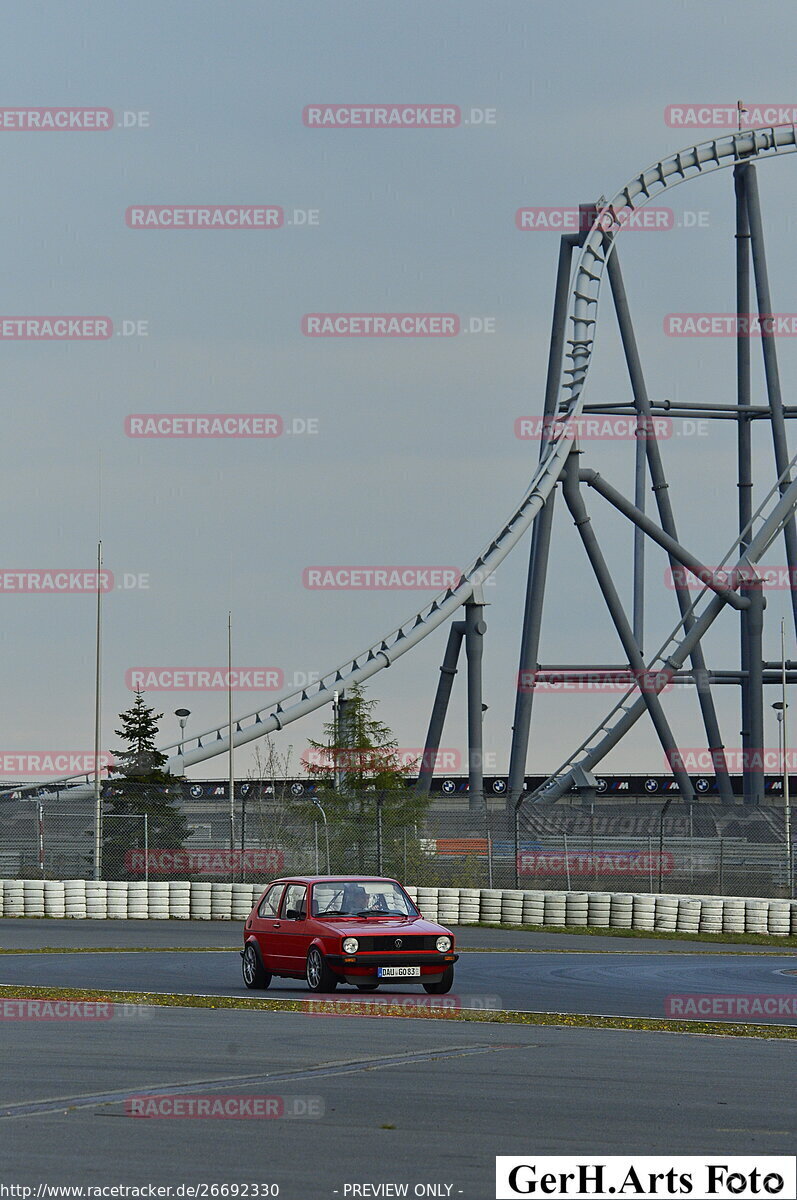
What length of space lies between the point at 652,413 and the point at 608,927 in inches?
1041

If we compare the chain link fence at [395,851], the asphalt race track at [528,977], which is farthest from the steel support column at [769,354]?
the asphalt race track at [528,977]

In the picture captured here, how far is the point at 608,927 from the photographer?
105ft

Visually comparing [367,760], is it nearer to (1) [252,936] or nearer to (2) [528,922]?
(2) [528,922]

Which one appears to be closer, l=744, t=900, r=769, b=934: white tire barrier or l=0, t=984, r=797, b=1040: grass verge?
l=0, t=984, r=797, b=1040: grass verge

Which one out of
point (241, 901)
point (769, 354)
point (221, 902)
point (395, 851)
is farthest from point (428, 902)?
point (769, 354)

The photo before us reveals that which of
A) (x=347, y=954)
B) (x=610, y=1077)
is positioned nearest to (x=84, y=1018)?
(x=347, y=954)

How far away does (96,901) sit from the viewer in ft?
113

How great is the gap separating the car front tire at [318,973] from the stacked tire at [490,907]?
1427cm

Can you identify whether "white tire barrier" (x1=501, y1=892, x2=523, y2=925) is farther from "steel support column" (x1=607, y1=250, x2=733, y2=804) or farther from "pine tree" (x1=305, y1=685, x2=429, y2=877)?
"steel support column" (x1=607, y1=250, x2=733, y2=804)

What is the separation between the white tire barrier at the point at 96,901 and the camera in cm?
3447

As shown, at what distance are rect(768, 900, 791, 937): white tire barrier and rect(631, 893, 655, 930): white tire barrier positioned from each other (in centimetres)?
196

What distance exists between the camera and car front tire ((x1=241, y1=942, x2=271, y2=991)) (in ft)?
64.0

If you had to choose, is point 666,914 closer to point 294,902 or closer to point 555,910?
point 555,910

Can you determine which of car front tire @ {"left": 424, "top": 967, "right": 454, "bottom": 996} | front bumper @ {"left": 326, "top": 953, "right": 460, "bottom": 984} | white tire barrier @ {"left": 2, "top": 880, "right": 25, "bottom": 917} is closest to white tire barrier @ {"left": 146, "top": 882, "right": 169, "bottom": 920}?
white tire barrier @ {"left": 2, "top": 880, "right": 25, "bottom": 917}
